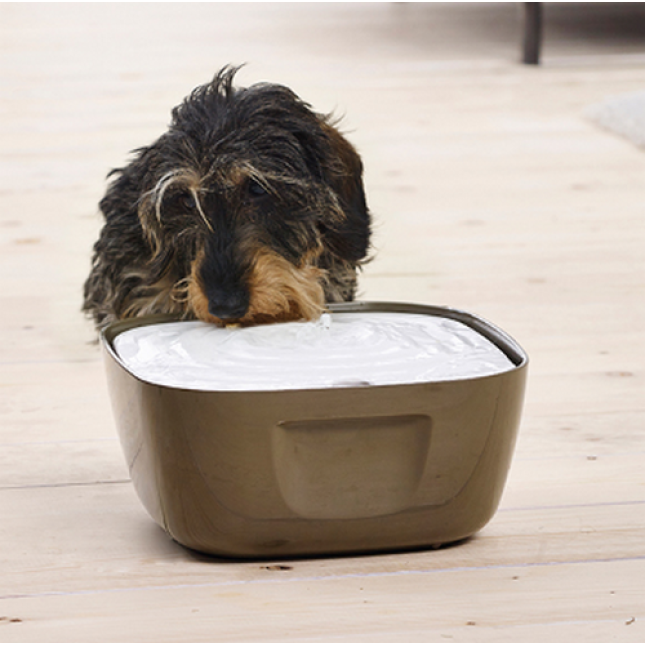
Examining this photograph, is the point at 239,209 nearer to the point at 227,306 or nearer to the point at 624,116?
the point at 227,306

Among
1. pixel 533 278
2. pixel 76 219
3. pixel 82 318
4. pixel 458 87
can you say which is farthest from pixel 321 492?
pixel 458 87

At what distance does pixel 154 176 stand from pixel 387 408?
572 mm

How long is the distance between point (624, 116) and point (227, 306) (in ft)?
10.5

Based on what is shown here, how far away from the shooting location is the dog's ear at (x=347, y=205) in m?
1.63

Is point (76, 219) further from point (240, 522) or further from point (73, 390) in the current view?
point (240, 522)

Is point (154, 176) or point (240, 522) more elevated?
point (154, 176)

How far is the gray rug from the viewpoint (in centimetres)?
399

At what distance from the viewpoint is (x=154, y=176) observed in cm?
150

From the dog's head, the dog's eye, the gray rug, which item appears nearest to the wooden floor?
the gray rug

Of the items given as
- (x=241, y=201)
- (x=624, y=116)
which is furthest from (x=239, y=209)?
(x=624, y=116)

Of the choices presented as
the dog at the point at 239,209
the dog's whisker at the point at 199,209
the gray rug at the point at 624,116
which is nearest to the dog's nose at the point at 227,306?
the dog at the point at 239,209

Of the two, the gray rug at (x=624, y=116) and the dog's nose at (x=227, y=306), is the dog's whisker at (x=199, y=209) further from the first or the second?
the gray rug at (x=624, y=116)

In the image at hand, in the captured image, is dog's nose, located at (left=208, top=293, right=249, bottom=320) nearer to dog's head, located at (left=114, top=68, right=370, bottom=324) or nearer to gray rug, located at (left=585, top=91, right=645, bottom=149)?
dog's head, located at (left=114, top=68, right=370, bottom=324)

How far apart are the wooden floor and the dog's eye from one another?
1.46 ft
